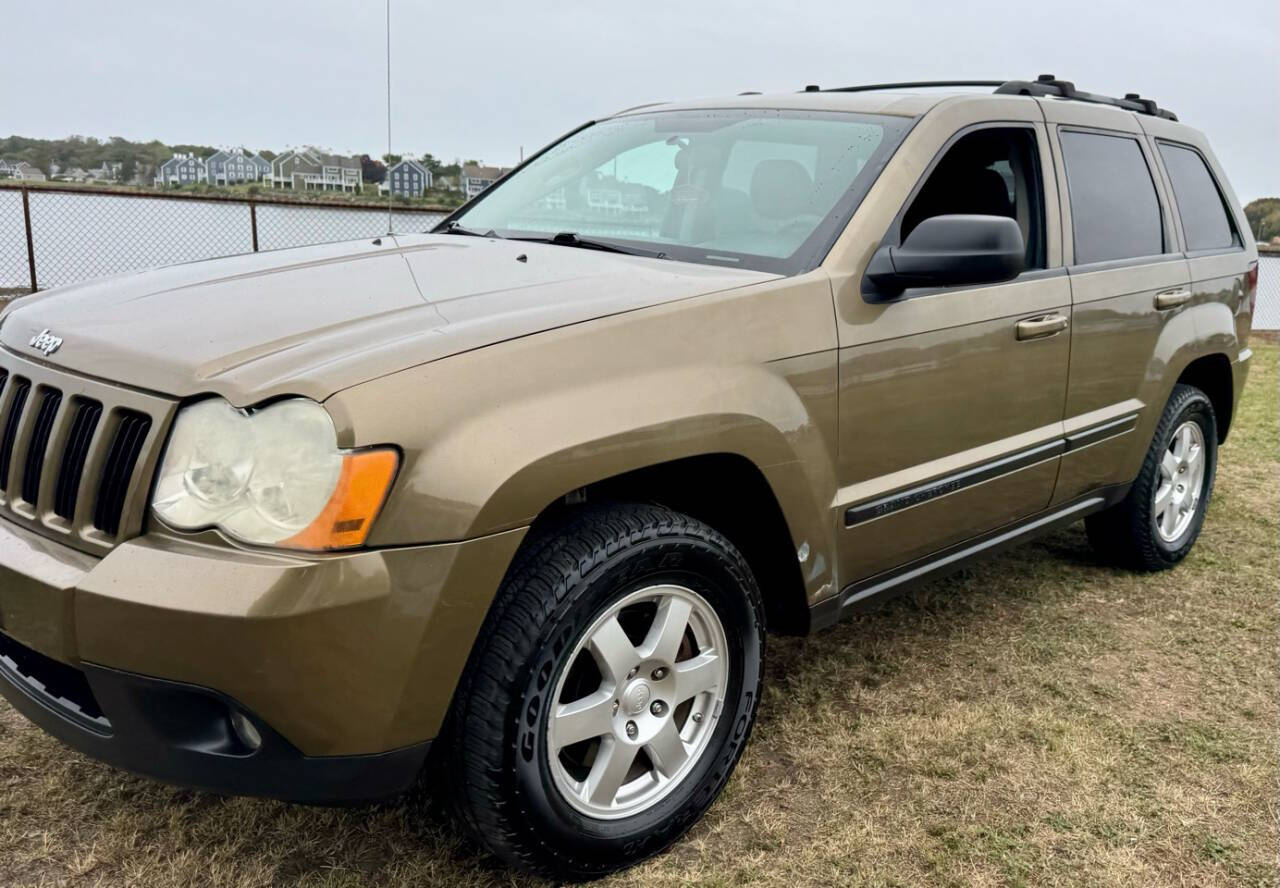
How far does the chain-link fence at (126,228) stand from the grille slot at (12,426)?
8.99m

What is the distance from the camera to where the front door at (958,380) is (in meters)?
2.60

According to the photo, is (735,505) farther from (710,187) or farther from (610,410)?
(710,187)

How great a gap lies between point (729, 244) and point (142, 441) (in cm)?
152

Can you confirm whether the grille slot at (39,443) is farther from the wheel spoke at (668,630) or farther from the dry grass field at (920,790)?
the wheel spoke at (668,630)

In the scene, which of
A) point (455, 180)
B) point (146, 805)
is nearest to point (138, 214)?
point (455, 180)

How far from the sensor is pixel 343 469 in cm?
173

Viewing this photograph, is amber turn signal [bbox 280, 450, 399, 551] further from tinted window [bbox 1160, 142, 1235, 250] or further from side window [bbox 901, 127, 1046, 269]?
tinted window [bbox 1160, 142, 1235, 250]

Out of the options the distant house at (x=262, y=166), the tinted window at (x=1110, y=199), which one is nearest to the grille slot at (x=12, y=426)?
the tinted window at (x=1110, y=199)

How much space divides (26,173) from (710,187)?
10831mm

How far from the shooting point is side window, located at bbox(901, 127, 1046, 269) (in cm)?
320

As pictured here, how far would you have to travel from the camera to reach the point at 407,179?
4148 mm

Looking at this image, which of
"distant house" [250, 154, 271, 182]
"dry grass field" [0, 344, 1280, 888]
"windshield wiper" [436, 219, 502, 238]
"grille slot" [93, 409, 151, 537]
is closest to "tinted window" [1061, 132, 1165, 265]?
"dry grass field" [0, 344, 1280, 888]

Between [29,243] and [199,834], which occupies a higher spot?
[29,243]

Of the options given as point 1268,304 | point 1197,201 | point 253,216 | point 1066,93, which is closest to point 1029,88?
point 1066,93
